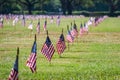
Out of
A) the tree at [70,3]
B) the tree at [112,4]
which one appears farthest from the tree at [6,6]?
the tree at [112,4]

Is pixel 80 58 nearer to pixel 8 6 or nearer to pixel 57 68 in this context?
pixel 57 68

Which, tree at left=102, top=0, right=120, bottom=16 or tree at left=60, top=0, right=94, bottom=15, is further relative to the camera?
tree at left=60, top=0, right=94, bottom=15

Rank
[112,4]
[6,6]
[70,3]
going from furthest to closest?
[70,3] → [6,6] → [112,4]

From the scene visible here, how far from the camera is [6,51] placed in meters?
32.8

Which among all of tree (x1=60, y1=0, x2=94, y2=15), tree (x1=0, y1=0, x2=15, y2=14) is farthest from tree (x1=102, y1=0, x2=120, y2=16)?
tree (x1=0, y1=0, x2=15, y2=14)

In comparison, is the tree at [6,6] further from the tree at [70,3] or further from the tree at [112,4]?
the tree at [112,4]

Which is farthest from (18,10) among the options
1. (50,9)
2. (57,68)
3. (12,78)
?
(12,78)

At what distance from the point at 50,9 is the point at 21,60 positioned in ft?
490

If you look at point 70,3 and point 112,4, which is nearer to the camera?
point 112,4

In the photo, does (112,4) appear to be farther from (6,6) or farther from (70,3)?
(6,6)

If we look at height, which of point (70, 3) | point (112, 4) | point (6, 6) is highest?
point (70, 3)

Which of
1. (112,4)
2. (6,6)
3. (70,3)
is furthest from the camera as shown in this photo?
(70,3)

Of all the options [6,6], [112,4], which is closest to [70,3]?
[112,4]

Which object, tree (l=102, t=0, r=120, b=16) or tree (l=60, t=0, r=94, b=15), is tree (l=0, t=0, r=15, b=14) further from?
tree (l=102, t=0, r=120, b=16)
